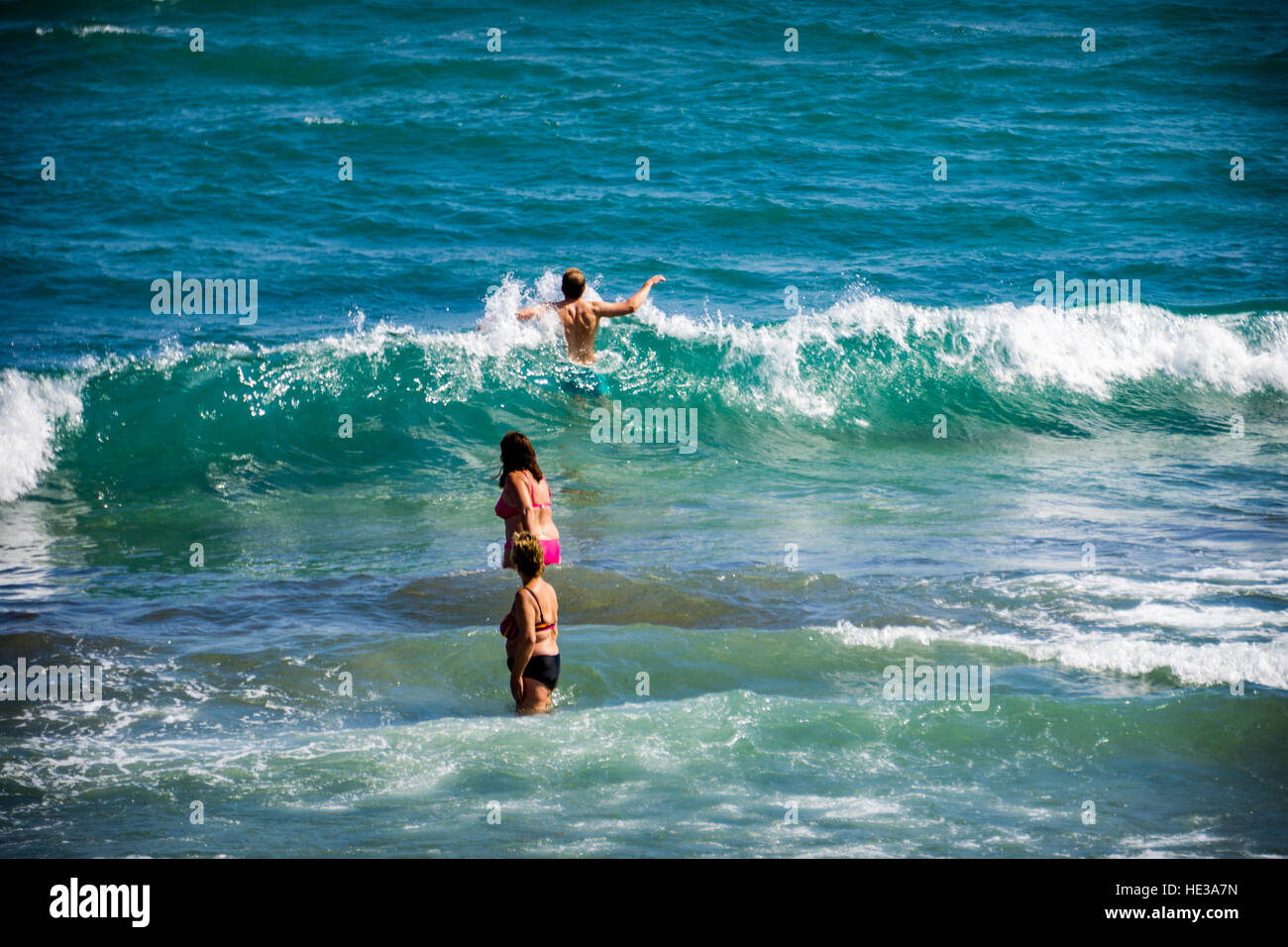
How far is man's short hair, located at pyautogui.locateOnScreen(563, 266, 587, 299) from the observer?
11320 mm

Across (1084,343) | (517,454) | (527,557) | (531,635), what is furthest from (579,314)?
(1084,343)

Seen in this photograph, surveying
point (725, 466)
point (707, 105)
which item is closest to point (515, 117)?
point (707, 105)

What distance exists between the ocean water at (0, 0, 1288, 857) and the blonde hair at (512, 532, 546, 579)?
80 centimetres

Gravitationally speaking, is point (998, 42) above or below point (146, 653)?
above

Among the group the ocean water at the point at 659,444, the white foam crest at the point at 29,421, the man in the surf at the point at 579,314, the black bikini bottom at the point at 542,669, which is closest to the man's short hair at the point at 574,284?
the man in the surf at the point at 579,314

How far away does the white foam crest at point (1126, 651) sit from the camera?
6.40 meters

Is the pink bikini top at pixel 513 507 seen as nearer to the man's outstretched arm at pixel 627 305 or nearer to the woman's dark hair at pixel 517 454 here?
the woman's dark hair at pixel 517 454

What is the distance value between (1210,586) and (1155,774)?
2.98 meters

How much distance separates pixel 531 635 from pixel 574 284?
604 centimetres

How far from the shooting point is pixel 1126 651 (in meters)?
6.75

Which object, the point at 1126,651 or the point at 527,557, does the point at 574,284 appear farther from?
the point at 1126,651
